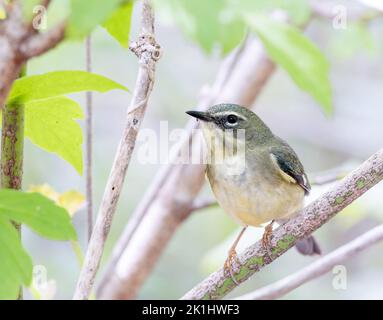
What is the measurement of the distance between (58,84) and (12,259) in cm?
37

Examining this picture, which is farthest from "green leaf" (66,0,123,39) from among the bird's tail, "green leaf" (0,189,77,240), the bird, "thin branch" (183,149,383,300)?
the bird's tail

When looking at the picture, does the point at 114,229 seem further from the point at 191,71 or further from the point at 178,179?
the point at 178,179

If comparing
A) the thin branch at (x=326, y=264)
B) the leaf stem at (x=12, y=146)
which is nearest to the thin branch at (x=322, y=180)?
the thin branch at (x=326, y=264)

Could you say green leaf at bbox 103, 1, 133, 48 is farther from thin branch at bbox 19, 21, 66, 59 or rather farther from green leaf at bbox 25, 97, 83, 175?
thin branch at bbox 19, 21, 66, 59

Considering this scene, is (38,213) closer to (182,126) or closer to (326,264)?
(326,264)

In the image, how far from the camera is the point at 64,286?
16.6 ft

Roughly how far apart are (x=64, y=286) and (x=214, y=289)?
141 inches

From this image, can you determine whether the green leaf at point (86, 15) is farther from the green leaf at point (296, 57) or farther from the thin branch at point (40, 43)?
the green leaf at point (296, 57)

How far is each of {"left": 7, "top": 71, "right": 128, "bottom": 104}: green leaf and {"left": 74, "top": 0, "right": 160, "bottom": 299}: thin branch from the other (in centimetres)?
15

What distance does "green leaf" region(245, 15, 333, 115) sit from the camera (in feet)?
4.51

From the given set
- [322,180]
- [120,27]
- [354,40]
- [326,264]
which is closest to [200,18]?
[120,27]

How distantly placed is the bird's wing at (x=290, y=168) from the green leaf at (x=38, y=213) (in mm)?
1711
